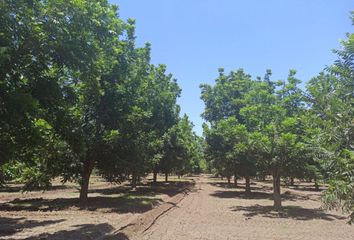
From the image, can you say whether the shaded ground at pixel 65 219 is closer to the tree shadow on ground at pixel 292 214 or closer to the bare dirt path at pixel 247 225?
the bare dirt path at pixel 247 225

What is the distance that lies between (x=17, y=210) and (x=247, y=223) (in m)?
13.0

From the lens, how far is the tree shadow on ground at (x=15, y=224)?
14.9m

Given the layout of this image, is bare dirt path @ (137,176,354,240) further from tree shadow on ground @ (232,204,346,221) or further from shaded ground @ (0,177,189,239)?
shaded ground @ (0,177,189,239)

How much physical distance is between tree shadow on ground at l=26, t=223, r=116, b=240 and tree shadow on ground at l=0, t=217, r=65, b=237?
1.63 metres

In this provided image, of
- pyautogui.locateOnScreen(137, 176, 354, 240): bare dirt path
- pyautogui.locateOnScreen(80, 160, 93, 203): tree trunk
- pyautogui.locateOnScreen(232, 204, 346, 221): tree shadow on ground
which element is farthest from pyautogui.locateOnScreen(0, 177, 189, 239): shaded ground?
pyautogui.locateOnScreen(232, 204, 346, 221): tree shadow on ground

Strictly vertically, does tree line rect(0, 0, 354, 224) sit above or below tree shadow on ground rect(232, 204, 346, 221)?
above

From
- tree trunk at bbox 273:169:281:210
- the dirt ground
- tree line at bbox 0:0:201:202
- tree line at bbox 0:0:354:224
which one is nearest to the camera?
tree line at bbox 0:0:354:224

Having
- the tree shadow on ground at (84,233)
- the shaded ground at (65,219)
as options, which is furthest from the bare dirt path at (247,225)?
the shaded ground at (65,219)

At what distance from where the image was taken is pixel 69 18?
503 inches

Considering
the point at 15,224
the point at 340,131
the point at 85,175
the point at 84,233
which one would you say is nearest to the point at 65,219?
the point at 15,224

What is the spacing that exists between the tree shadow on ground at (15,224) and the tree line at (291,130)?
11363 mm

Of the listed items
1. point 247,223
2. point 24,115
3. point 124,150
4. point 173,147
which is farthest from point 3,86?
point 173,147

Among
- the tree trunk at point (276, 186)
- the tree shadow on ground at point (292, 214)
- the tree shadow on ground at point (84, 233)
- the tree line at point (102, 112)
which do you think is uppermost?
the tree line at point (102, 112)

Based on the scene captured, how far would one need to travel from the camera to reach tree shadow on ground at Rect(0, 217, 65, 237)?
14875 mm
